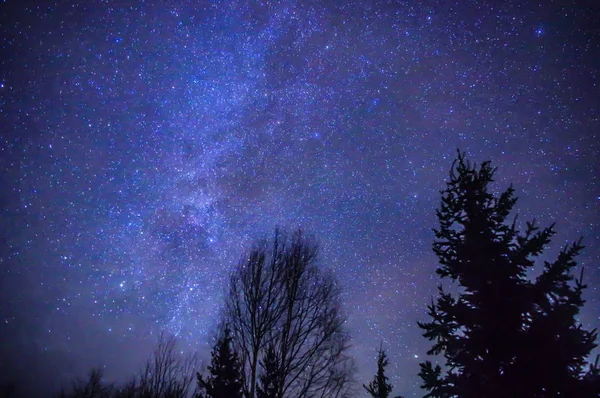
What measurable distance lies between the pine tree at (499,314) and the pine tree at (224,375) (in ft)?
37.4

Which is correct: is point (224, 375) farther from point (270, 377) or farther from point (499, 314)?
point (499, 314)

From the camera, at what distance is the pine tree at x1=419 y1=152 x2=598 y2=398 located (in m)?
5.34

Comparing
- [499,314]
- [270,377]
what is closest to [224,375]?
[270,377]

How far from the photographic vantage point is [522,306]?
5930 mm

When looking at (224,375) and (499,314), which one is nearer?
(499,314)

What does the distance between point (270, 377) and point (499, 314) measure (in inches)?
401

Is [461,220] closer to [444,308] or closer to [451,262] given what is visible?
[451,262]

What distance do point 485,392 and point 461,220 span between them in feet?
11.4

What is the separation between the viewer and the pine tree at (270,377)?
12828 millimetres

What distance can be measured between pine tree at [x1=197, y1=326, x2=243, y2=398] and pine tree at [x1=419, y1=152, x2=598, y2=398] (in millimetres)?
11410

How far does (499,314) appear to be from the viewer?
602cm

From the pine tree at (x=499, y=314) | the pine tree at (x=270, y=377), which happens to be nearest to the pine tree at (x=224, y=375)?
the pine tree at (x=270, y=377)

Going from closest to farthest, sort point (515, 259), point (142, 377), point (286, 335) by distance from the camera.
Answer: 1. point (515, 259)
2. point (286, 335)
3. point (142, 377)

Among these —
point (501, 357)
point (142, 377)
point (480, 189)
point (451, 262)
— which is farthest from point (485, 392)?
point (142, 377)
